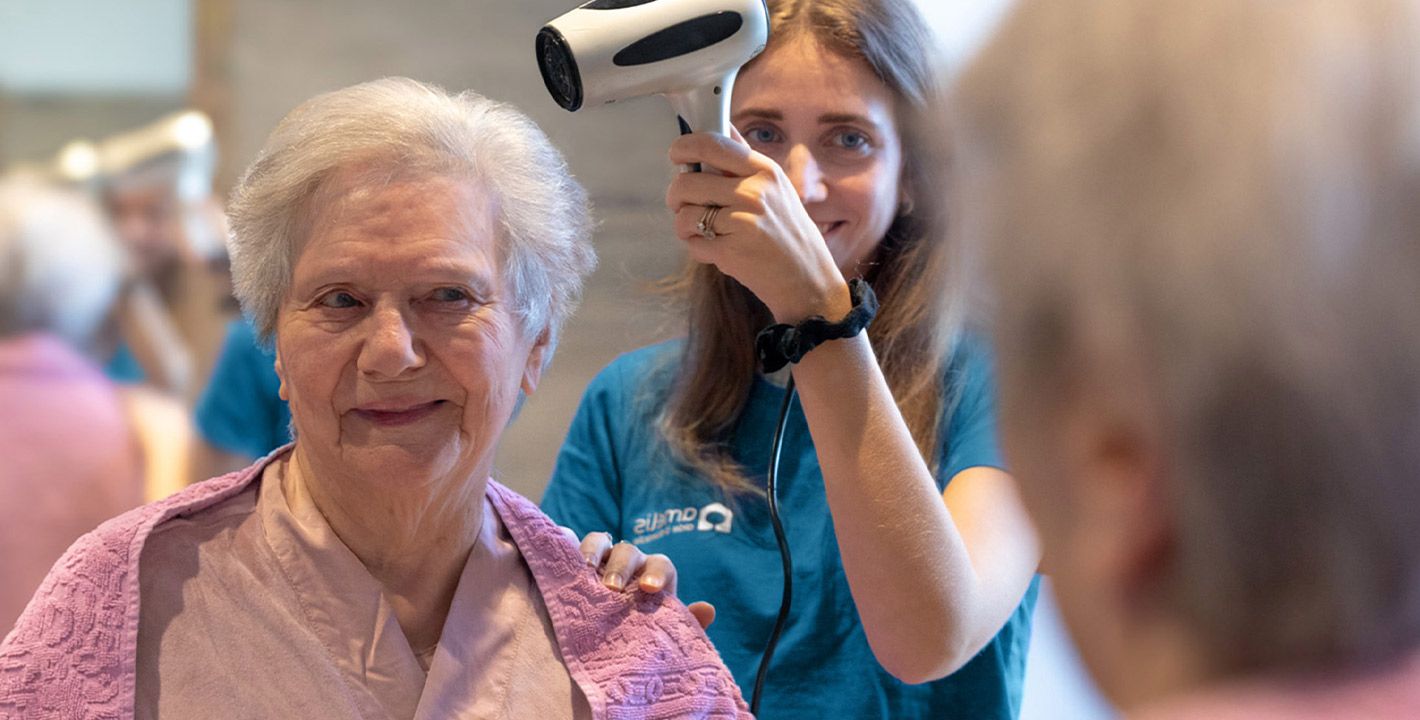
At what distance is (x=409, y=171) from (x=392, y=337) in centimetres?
20

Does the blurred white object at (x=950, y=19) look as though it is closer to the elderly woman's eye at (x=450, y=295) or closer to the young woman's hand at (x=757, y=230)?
the young woman's hand at (x=757, y=230)

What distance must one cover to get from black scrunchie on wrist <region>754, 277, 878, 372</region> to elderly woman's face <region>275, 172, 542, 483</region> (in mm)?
320

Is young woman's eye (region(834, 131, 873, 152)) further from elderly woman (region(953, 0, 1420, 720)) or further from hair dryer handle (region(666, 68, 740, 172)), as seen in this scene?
elderly woman (region(953, 0, 1420, 720))

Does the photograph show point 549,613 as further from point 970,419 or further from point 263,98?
point 263,98

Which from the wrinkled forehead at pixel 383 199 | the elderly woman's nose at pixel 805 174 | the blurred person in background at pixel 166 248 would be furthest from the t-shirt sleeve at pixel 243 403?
the elderly woman's nose at pixel 805 174

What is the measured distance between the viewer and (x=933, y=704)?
184 cm

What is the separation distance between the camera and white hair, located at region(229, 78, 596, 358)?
170cm

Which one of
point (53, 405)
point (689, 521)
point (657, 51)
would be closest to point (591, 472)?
point (689, 521)

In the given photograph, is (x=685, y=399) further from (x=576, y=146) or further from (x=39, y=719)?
(x=576, y=146)

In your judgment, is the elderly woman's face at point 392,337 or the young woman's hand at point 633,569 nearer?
the elderly woman's face at point 392,337

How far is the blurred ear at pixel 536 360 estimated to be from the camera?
6.03 ft

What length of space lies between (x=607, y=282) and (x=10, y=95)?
2.52 m

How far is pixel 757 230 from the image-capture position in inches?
63.9

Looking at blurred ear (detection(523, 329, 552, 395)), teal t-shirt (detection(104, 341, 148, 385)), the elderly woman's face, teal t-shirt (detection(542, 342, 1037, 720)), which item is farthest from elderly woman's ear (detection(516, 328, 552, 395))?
teal t-shirt (detection(104, 341, 148, 385))
